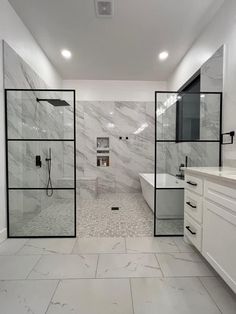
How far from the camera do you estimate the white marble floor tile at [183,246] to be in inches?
86.6

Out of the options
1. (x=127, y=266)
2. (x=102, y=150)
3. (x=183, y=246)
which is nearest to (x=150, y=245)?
(x=183, y=246)

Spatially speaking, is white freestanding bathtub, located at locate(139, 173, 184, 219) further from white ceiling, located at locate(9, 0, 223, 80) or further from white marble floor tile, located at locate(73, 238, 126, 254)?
white ceiling, located at locate(9, 0, 223, 80)

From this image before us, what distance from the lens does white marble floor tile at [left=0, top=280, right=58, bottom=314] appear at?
1.38 metres

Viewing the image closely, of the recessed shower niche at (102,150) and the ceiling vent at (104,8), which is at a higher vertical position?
the ceiling vent at (104,8)

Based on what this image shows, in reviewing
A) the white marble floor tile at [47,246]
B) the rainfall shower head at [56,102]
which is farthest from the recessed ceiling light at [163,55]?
the white marble floor tile at [47,246]

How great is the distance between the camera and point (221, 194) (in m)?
1.52

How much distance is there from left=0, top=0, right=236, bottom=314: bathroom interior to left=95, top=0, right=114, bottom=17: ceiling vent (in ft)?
0.09

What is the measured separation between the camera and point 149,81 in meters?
5.20

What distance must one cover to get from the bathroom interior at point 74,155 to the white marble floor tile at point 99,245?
16 cm

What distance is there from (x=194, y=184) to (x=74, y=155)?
1.67 metres

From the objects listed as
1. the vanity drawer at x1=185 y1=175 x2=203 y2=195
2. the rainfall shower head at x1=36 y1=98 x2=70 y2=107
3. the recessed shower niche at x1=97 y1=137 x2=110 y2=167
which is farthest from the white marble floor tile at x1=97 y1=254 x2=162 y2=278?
the recessed shower niche at x1=97 y1=137 x2=110 y2=167

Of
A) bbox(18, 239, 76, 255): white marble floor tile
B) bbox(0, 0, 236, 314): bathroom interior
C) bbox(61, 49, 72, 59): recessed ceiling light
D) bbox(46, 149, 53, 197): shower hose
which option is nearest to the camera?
bbox(0, 0, 236, 314): bathroom interior

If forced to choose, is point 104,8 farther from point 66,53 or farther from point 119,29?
point 66,53

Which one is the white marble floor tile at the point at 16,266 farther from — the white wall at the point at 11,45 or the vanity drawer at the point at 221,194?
the vanity drawer at the point at 221,194
